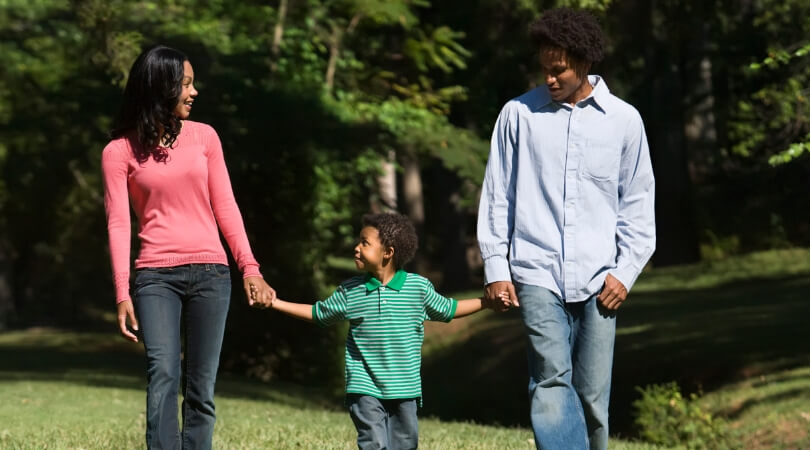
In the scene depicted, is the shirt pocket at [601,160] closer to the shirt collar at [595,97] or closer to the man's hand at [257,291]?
the shirt collar at [595,97]

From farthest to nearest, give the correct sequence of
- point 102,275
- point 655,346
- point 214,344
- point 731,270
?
point 102,275 → point 731,270 → point 655,346 → point 214,344

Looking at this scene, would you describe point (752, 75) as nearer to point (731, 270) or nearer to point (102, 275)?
point (731, 270)

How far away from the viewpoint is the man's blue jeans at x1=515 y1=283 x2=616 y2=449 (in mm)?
5840

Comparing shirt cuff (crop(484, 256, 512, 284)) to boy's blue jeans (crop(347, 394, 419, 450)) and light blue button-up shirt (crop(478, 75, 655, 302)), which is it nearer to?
light blue button-up shirt (crop(478, 75, 655, 302))

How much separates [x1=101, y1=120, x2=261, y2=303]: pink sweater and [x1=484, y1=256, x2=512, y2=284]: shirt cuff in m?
1.23

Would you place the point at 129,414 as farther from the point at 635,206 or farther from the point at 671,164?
the point at 671,164

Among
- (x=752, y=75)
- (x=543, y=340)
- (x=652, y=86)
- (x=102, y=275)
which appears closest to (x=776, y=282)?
(x=752, y=75)

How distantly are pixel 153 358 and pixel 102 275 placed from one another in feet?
111

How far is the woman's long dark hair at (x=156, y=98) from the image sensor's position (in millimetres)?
6199

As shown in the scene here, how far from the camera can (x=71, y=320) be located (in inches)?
1545

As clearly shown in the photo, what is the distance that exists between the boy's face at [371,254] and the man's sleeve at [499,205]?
28.1 inches

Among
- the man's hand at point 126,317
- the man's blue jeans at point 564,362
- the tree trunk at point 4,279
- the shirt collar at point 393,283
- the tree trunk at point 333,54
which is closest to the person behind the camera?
the man's blue jeans at point 564,362

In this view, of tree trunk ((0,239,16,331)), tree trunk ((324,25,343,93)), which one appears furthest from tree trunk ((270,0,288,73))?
tree trunk ((0,239,16,331))

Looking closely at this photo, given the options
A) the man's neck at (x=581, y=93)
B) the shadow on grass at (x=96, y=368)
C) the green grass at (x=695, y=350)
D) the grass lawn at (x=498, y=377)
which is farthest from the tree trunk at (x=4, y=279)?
the man's neck at (x=581, y=93)
